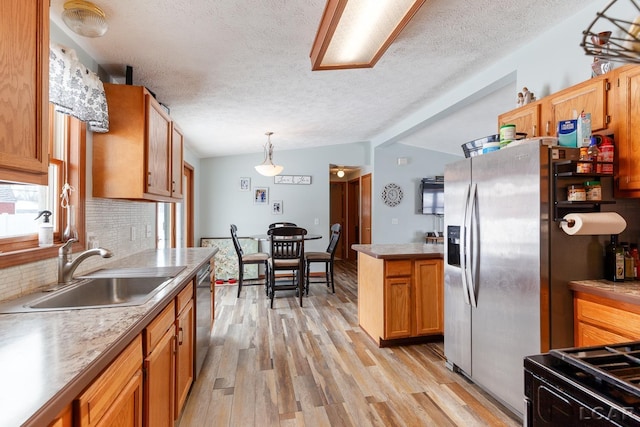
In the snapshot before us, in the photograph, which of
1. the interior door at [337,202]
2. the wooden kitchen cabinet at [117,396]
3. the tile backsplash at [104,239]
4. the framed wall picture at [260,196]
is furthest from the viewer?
the interior door at [337,202]

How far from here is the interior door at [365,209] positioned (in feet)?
23.1

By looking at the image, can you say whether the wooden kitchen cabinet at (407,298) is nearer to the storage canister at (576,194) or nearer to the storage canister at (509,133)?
the storage canister at (509,133)

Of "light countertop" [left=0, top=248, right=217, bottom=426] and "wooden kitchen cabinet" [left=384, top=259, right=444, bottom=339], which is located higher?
"light countertop" [left=0, top=248, right=217, bottom=426]

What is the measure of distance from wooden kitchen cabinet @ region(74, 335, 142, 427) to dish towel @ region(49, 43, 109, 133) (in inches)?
50.6

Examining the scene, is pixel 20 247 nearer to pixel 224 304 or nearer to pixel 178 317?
pixel 178 317

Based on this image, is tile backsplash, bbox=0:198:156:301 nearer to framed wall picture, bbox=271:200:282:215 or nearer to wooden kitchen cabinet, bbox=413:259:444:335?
wooden kitchen cabinet, bbox=413:259:444:335

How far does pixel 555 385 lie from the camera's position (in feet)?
2.85

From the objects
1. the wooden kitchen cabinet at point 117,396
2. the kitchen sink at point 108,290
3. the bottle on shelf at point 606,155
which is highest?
the bottle on shelf at point 606,155

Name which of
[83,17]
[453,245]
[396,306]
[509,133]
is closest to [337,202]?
[396,306]

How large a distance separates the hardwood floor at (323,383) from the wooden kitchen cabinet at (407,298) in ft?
0.51

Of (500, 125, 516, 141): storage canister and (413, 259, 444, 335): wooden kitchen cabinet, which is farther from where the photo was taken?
(413, 259, 444, 335): wooden kitchen cabinet

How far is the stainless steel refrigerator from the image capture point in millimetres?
1795

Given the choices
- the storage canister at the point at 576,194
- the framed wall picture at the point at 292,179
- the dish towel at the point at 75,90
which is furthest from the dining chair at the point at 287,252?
the storage canister at the point at 576,194

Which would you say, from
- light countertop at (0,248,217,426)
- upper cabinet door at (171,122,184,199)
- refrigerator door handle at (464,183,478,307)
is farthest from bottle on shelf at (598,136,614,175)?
upper cabinet door at (171,122,184,199)
